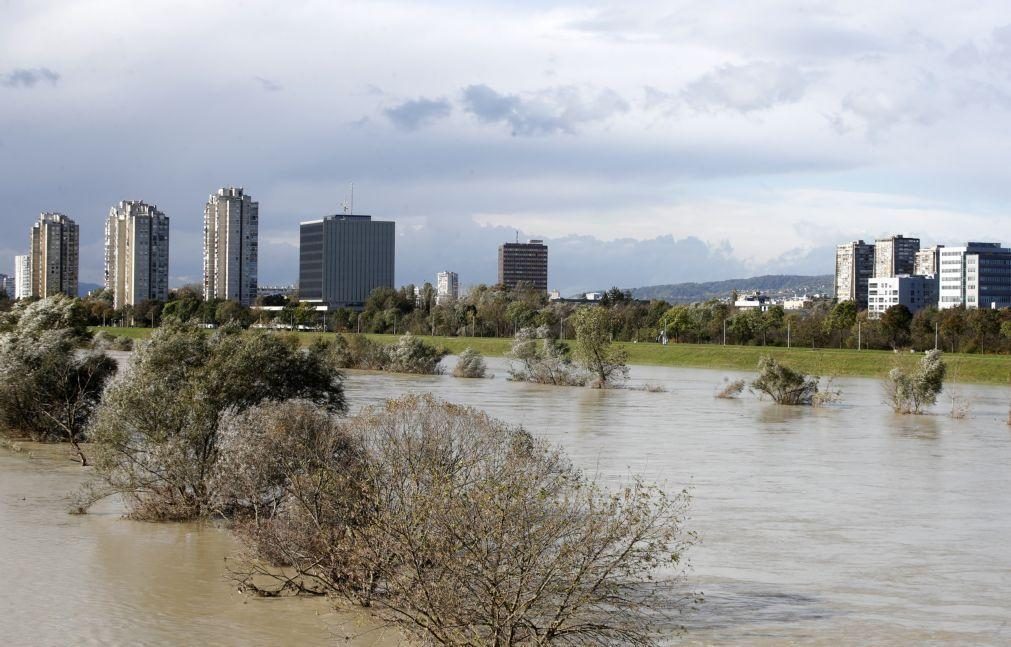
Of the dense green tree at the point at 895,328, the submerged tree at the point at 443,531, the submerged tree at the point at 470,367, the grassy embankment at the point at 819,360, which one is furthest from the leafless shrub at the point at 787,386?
the dense green tree at the point at 895,328

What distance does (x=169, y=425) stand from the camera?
19141 mm

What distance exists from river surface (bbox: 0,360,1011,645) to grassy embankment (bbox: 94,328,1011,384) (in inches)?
1572

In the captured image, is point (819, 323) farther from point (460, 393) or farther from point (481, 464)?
point (481, 464)

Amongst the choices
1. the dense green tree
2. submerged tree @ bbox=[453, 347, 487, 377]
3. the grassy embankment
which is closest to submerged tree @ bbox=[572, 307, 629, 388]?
submerged tree @ bbox=[453, 347, 487, 377]

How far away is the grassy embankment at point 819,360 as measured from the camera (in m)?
72.4

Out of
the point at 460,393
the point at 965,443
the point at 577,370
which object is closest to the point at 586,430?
the point at 965,443

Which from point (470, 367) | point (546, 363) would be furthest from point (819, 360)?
point (470, 367)

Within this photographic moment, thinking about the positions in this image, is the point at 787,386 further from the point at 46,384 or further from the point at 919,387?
the point at 46,384

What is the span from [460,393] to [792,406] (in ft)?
51.9

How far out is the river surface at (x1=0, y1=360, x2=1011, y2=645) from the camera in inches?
524

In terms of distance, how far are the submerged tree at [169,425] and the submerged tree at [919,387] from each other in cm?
3332

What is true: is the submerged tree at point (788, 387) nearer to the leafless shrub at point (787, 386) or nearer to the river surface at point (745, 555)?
the leafless shrub at point (787, 386)

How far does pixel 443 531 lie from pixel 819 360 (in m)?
75.6

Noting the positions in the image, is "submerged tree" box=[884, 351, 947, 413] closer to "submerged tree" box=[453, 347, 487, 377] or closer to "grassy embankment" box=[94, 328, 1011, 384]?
"grassy embankment" box=[94, 328, 1011, 384]
